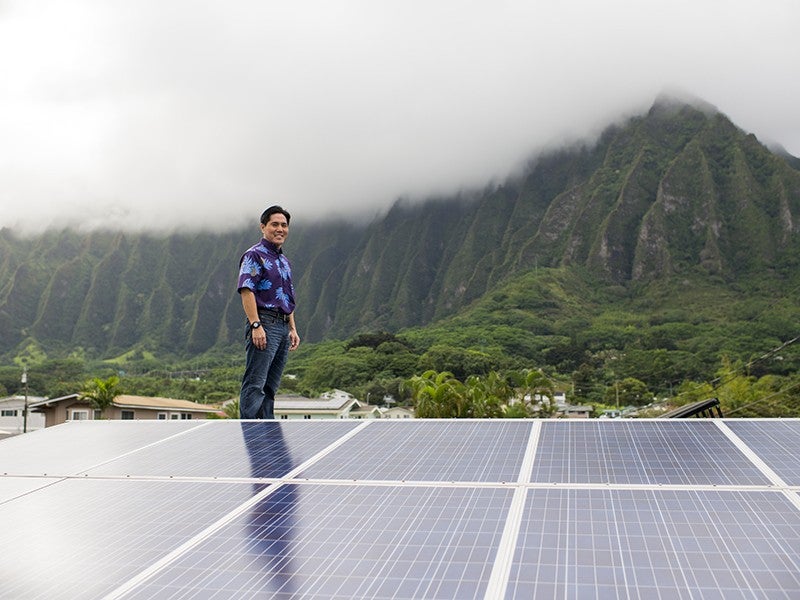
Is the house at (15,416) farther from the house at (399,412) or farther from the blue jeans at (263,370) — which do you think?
the blue jeans at (263,370)

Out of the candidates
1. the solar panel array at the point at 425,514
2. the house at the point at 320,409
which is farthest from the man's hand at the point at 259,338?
the house at the point at 320,409

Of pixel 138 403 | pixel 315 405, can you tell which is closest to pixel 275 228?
pixel 138 403

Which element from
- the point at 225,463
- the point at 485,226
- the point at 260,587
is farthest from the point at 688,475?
the point at 485,226

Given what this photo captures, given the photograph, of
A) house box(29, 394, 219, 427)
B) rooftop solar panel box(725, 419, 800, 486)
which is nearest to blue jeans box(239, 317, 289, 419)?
rooftop solar panel box(725, 419, 800, 486)

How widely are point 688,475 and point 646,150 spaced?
170m

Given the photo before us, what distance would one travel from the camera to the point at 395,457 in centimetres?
483

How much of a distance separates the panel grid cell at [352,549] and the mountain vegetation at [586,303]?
57.6m

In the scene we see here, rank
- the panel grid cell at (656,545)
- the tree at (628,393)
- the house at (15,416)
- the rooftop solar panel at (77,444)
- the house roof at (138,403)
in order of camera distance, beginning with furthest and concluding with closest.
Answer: the tree at (628,393)
the house at (15,416)
the house roof at (138,403)
the rooftop solar panel at (77,444)
the panel grid cell at (656,545)

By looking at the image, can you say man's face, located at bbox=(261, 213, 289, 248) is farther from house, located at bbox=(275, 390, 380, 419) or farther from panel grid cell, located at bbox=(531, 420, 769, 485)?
house, located at bbox=(275, 390, 380, 419)

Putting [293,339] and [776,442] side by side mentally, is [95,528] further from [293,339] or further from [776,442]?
[293,339]

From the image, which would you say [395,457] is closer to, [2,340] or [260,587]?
[260,587]

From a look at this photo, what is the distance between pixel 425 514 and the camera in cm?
361

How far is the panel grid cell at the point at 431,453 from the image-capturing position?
4336 mm

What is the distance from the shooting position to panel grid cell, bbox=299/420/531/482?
434 centimetres
